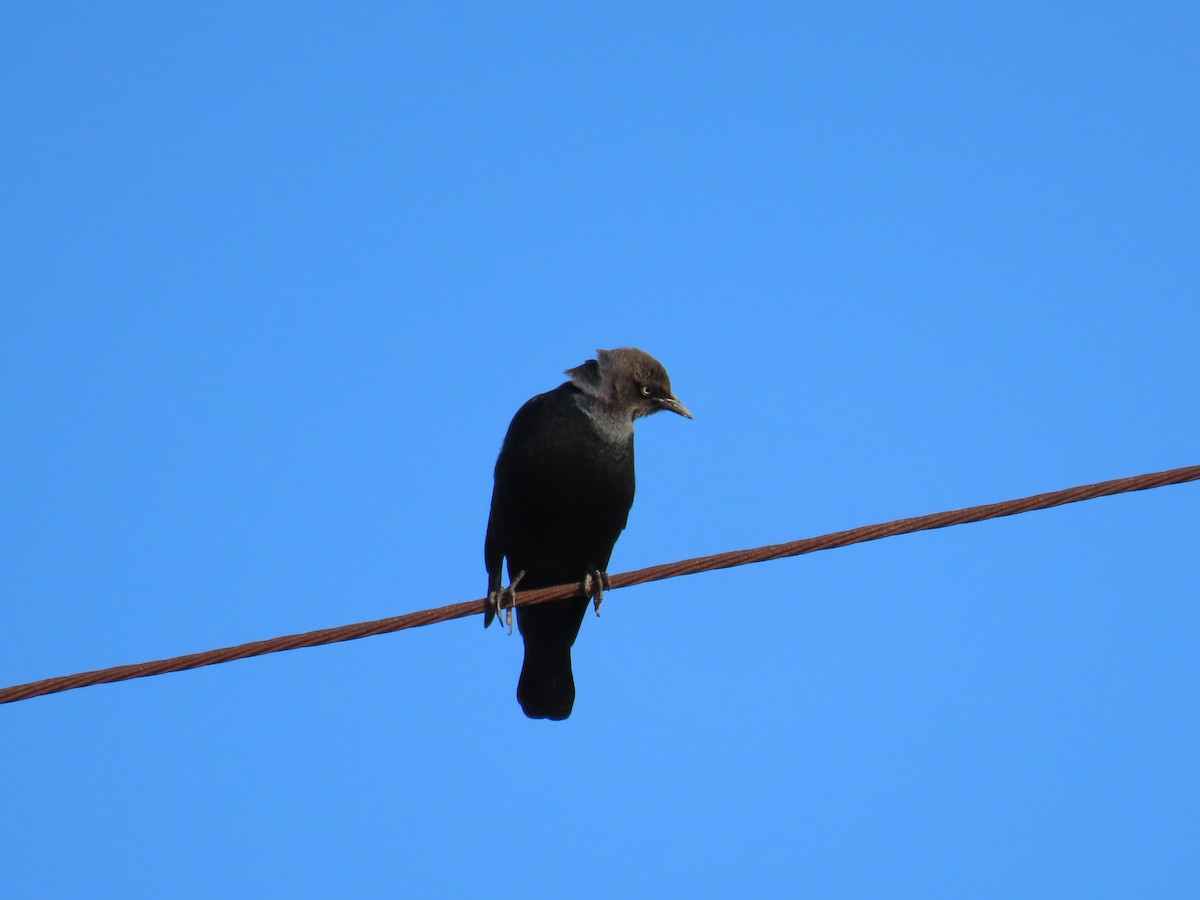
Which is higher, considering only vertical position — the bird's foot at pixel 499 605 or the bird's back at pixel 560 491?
the bird's back at pixel 560 491

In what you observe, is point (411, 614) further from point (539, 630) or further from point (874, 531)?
point (539, 630)

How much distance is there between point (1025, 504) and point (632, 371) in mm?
3732

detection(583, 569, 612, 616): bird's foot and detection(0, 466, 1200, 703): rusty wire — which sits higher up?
detection(583, 569, 612, 616): bird's foot

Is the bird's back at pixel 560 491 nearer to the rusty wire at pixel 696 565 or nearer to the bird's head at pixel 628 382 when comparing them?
Answer: the bird's head at pixel 628 382

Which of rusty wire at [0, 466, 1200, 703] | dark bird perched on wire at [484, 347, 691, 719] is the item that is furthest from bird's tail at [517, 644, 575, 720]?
rusty wire at [0, 466, 1200, 703]

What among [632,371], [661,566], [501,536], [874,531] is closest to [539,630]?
[501,536]

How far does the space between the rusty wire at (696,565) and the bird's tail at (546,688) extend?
2.93 m

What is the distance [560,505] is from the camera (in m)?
7.04

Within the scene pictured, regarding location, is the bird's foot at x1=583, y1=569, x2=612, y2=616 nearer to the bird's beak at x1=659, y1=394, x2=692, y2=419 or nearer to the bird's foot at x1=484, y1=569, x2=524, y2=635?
the bird's foot at x1=484, y1=569, x2=524, y2=635

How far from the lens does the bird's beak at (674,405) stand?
7977 mm

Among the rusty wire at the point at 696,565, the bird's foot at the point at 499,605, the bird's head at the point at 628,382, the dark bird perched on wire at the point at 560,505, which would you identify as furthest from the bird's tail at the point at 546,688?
the rusty wire at the point at 696,565

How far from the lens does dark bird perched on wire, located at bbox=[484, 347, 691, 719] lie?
705cm

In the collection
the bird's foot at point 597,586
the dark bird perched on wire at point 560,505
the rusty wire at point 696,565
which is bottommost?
the rusty wire at point 696,565

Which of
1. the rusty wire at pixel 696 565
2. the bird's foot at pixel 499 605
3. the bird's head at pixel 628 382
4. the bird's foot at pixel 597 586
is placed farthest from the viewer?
the bird's head at pixel 628 382
